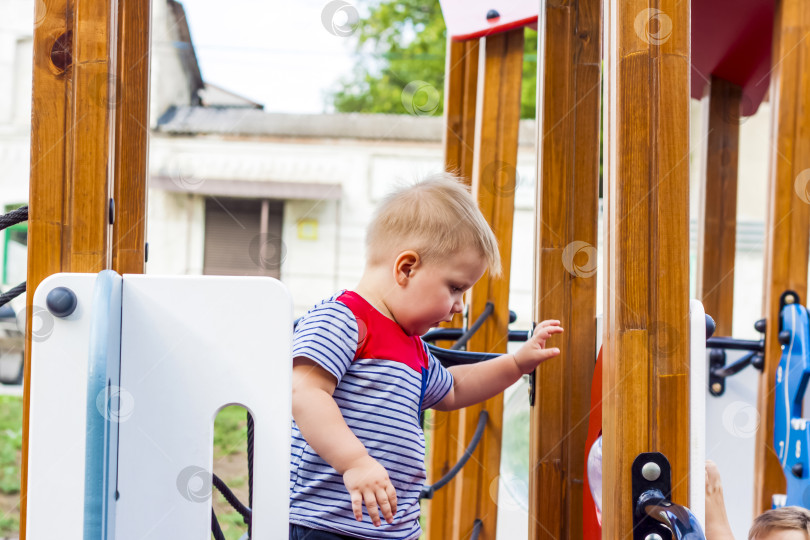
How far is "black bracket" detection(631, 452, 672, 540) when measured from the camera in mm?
817

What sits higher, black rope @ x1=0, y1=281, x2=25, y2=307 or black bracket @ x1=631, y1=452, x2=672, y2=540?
black rope @ x1=0, y1=281, x2=25, y2=307

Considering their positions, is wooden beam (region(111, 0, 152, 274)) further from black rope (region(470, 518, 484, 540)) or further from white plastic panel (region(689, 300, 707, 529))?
black rope (region(470, 518, 484, 540))

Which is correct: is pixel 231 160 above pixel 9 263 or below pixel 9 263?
above

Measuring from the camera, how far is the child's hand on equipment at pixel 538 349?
3.82ft

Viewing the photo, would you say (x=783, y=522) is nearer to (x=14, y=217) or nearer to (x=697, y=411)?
(x=697, y=411)

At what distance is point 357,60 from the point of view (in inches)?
384

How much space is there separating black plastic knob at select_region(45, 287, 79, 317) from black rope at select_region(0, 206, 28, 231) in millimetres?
188

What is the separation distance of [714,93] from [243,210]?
7.28 m

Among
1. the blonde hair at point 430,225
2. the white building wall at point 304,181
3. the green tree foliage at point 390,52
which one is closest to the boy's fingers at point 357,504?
the blonde hair at point 430,225

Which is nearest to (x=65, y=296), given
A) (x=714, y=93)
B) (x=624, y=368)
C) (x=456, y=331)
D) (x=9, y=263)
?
(x=624, y=368)

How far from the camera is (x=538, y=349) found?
46.7 inches

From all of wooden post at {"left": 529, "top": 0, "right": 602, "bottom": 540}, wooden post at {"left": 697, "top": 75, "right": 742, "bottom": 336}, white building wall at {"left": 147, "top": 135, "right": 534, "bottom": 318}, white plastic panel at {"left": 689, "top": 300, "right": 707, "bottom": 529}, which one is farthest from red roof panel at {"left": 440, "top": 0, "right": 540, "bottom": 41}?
white building wall at {"left": 147, "top": 135, "right": 534, "bottom": 318}

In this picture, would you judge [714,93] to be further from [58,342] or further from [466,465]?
[58,342]

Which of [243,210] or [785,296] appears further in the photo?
[243,210]
